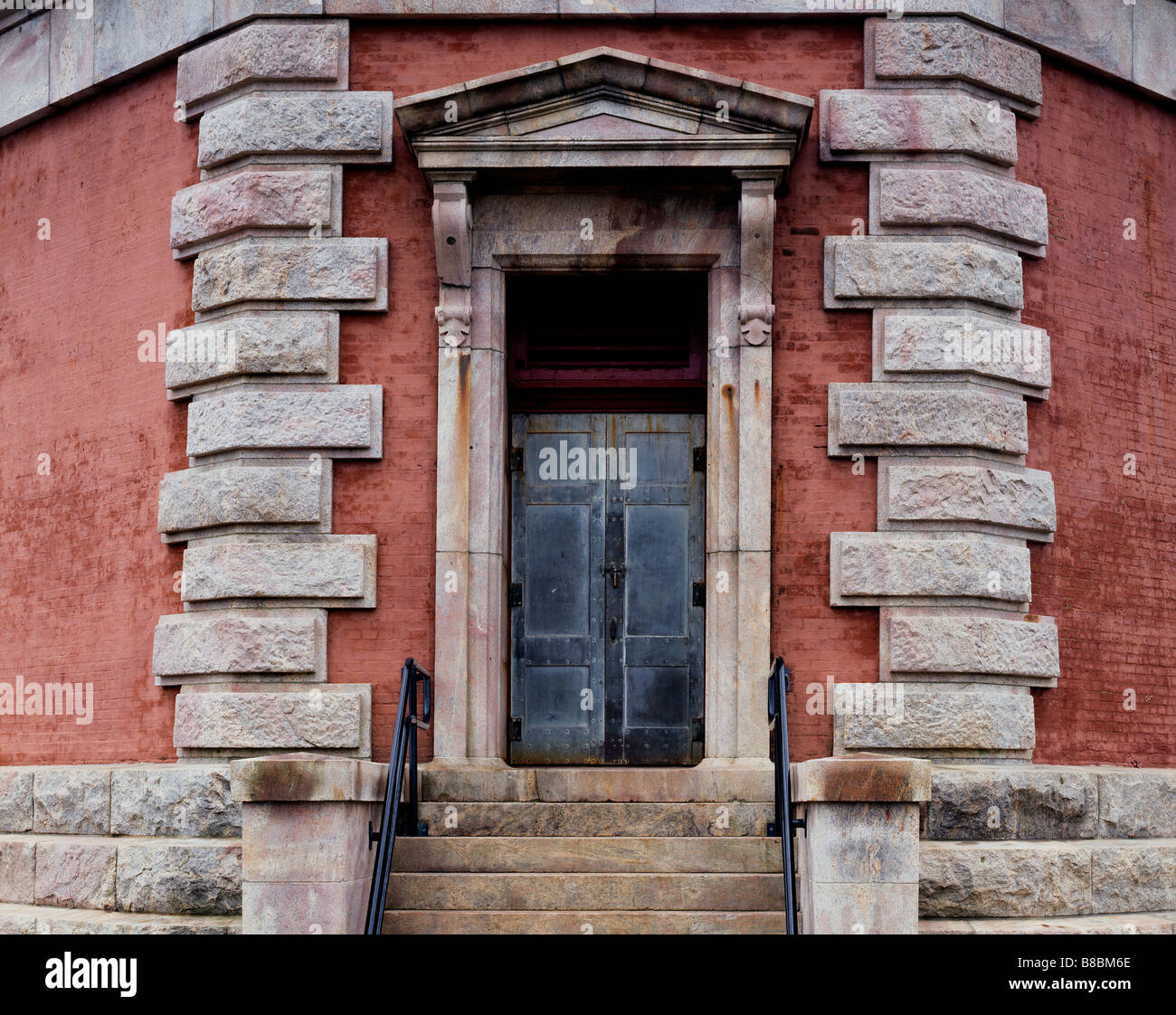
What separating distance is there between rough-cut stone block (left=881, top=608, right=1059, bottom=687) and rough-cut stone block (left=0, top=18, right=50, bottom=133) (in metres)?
7.64

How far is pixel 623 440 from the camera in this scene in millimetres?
11602

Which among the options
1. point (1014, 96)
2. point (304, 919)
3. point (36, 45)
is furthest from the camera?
point (36, 45)

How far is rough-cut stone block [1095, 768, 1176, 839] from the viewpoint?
10617 millimetres

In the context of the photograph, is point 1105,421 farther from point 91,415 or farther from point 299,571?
point 91,415

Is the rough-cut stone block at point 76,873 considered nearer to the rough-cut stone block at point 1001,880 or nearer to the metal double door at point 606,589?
the metal double door at point 606,589

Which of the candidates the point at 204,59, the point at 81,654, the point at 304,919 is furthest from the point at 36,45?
the point at 304,919

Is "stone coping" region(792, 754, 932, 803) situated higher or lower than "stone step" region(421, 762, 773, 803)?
higher

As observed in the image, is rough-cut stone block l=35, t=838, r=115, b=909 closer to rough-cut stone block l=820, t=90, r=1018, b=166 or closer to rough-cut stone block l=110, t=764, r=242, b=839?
rough-cut stone block l=110, t=764, r=242, b=839

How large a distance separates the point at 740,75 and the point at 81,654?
20.4 feet

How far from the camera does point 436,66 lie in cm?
1120

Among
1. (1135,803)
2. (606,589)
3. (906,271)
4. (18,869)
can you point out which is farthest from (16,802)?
(1135,803)

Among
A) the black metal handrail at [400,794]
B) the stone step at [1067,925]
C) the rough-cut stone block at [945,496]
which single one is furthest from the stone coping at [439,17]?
the stone step at [1067,925]

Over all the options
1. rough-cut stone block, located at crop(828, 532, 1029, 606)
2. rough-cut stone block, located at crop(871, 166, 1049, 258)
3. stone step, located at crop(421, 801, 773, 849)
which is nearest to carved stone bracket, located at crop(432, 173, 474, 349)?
rough-cut stone block, located at crop(871, 166, 1049, 258)

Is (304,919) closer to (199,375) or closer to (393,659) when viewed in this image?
(393,659)
